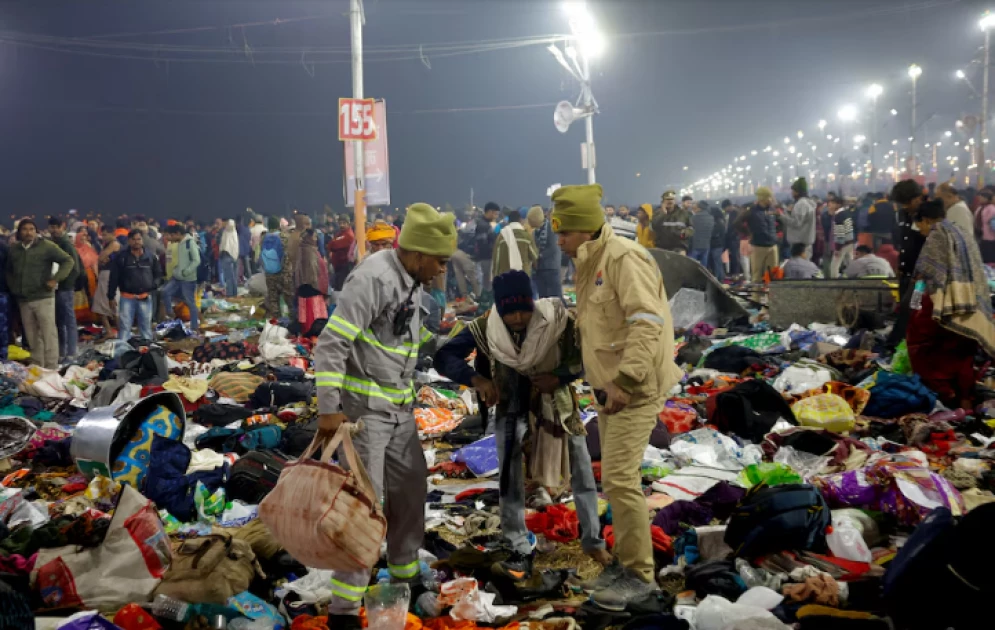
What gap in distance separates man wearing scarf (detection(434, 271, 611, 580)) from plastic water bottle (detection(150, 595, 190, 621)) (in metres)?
1.66

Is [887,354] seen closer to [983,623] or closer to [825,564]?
[825,564]

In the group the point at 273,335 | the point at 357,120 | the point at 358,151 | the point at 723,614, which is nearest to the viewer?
the point at 723,614

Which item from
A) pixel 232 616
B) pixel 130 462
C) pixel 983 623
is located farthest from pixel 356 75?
pixel 983 623

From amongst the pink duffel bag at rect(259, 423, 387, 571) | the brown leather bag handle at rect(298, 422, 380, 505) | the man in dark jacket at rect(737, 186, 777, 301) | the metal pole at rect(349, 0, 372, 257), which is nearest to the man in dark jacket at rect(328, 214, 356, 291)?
the metal pole at rect(349, 0, 372, 257)

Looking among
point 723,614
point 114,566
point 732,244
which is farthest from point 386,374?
point 732,244

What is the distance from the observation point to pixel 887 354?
9.81 meters

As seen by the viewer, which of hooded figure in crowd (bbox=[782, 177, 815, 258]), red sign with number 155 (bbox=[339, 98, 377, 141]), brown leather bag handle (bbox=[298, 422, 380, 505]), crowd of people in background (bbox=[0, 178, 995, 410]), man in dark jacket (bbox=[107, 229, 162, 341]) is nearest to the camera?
brown leather bag handle (bbox=[298, 422, 380, 505])

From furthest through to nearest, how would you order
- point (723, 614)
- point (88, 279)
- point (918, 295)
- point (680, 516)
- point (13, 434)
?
point (88, 279), point (918, 295), point (13, 434), point (680, 516), point (723, 614)

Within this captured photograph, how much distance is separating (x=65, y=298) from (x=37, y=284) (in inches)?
53.1

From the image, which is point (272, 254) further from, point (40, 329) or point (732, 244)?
point (732, 244)

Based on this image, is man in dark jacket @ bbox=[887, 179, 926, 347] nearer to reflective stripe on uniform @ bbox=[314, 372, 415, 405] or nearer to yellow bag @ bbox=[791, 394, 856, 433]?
yellow bag @ bbox=[791, 394, 856, 433]

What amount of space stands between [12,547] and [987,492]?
20.5ft

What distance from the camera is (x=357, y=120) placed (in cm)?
1427

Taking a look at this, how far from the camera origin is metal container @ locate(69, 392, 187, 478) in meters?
6.53
